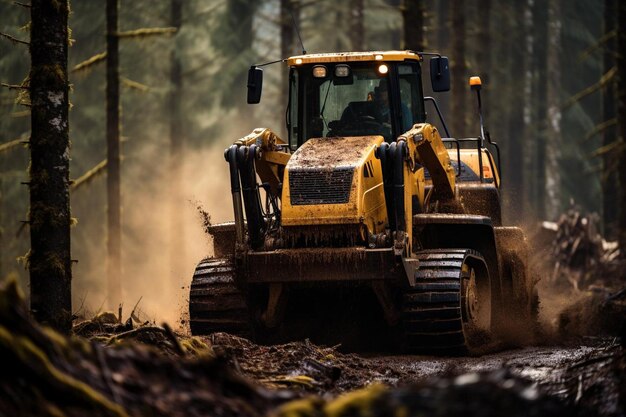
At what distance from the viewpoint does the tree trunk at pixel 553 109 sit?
51.2 m

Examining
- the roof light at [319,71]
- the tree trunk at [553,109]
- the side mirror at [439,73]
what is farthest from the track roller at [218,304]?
the tree trunk at [553,109]

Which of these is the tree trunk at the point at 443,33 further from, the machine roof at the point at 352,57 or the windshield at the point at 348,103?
the machine roof at the point at 352,57

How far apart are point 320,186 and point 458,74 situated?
17445 mm

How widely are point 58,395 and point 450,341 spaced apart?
7.46 meters

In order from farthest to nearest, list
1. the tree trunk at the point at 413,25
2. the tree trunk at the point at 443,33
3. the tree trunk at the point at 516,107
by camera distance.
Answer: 1. the tree trunk at the point at 516,107
2. the tree trunk at the point at 443,33
3. the tree trunk at the point at 413,25

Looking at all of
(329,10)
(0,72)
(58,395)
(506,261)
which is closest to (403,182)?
(506,261)

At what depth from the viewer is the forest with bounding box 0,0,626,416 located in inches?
212

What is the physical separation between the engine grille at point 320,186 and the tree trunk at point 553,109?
130ft

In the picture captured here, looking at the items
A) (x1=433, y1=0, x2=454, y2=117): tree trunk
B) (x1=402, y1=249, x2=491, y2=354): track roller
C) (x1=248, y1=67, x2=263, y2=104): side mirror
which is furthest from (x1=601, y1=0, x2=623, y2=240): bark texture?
(x1=433, y1=0, x2=454, y2=117): tree trunk

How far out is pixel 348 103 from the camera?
13.4 m

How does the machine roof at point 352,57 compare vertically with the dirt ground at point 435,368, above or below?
above

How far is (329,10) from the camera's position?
53.5 meters

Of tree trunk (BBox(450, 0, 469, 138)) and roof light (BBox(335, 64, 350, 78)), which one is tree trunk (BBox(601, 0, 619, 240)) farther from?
roof light (BBox(335, 64, 350, 78))

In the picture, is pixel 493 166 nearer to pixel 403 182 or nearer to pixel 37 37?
pixel 403 182
